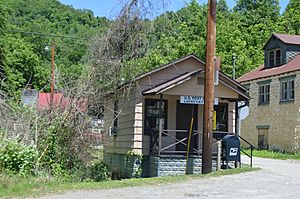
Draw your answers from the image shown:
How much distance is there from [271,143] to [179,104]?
1507cm

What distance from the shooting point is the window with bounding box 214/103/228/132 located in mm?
20625

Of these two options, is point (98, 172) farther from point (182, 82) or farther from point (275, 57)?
point (275, 57)

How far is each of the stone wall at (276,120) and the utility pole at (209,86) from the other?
16.8 m

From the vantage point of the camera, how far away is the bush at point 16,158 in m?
13.9

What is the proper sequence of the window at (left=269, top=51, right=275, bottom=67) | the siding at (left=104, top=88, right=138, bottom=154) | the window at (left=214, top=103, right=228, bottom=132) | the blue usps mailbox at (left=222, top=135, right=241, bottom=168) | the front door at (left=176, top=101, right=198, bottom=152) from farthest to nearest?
the window at (left=269, top=51, right=275, bottom=67) < the window at (left=214, top=103, right=228, bottom=132) < the front door at (left=176, top=101, right=198, bottom=152) < the siding at (left=104, top=88, right=138, bottom=154) < the blue usps mailbox at (left=222, top=135, right=241, bottom=168)

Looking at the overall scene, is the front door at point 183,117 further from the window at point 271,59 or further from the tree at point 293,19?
the tree at point 293,19

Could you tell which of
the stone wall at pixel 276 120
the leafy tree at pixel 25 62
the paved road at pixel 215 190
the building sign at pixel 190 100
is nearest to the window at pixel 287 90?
the stone wall at pixel 276 120

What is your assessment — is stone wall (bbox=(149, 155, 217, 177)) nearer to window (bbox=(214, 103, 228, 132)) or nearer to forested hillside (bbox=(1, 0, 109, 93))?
window (bbox=(214, 103, 228, 132))

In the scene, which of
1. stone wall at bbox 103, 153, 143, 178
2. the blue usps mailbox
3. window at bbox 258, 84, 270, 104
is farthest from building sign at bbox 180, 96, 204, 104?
window at bbox 258, 84, 270, 104

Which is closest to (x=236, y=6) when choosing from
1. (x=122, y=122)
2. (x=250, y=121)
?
(x=250, y=121)

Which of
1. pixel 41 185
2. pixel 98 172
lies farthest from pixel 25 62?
pixel 41 185

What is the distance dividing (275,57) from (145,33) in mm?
20187

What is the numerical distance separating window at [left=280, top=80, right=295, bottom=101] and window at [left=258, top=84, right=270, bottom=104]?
5.84ft

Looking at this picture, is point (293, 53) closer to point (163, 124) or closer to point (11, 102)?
point (163, 124)
